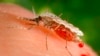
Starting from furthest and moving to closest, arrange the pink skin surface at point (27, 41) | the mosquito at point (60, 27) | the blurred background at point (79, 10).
Answer: the blurred background at point (79, 10), the mosquito at point (60, 27), the pink skin surface at point (27, 41)

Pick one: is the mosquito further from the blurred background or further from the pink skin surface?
the blurred background

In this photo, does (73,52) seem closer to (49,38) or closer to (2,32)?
(49,38)

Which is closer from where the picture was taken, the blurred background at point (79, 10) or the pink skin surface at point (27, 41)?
the pink skin surface at point (27, 41)

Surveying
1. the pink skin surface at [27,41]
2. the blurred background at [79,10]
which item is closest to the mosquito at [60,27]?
the pink skin surface at [27,41]

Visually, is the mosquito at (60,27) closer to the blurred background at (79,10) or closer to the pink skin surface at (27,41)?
the pink skin surface at (27,41)

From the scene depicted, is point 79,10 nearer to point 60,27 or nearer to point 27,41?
point 60,27

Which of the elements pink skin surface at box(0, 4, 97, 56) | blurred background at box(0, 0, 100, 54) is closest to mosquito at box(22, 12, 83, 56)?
pink skin surface at box(0, 4, 97, 56)

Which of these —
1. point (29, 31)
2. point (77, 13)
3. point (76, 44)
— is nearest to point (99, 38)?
point (77, 13)
